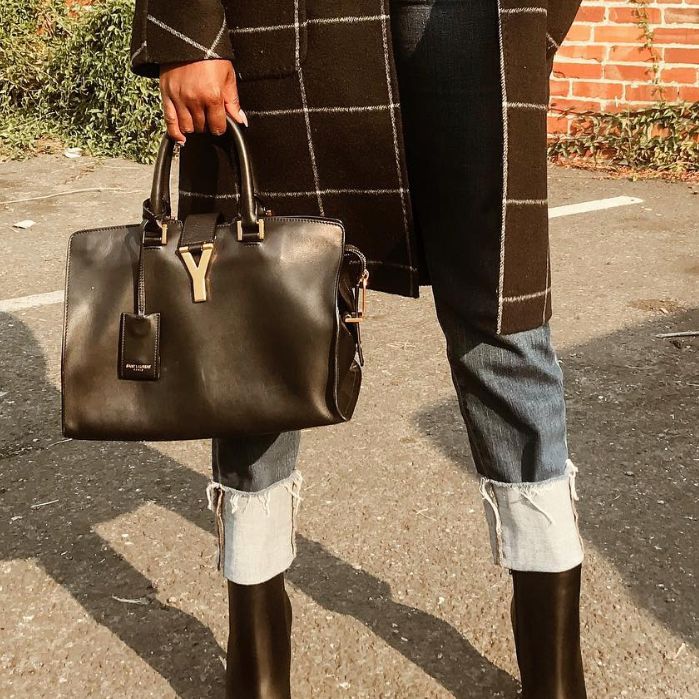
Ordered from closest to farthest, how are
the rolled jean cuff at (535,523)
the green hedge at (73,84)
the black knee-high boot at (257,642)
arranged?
the rolled jean cuff at (535,523) < the black knee-high boot at (257,642) < the green hedge at (73,84)

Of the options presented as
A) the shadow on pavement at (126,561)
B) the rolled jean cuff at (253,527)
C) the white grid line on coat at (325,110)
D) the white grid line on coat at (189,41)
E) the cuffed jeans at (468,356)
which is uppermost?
the white grid line on coat at (189,41)

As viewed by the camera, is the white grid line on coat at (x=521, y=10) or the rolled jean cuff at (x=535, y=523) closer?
the white grid line on coat at (x=521, y=10)

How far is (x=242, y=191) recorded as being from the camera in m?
1.48

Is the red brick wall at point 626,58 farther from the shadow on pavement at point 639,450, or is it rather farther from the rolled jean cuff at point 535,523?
the rolled jean cuff at point 535,523

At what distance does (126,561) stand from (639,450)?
145 centimetres

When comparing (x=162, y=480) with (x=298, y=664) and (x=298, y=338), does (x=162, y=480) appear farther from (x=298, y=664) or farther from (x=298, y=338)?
(x=298, y=338)

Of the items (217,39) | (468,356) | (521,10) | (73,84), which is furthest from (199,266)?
(73,84)

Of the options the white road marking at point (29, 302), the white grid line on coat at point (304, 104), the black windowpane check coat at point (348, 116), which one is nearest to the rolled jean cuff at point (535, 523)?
the black windowpane check coat at point (348, 116)

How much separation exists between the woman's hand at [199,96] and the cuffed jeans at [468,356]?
256 millimetres

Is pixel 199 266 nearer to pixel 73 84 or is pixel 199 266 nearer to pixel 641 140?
pixel 641 140

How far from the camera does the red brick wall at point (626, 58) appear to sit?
20.7ft

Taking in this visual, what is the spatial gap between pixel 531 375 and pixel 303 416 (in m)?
0.37

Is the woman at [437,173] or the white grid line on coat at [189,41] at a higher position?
the white grid line on coat at [189,41]

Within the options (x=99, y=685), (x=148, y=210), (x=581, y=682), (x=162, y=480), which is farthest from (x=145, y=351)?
(x=162, y=480)
